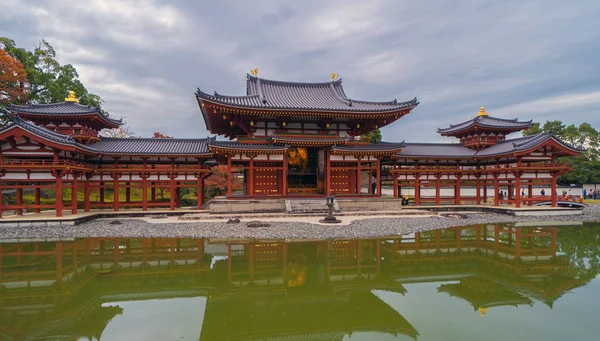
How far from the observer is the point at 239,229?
552 inches

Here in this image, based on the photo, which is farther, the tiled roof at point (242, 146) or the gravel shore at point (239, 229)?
the tiled roof at point (242, 146)

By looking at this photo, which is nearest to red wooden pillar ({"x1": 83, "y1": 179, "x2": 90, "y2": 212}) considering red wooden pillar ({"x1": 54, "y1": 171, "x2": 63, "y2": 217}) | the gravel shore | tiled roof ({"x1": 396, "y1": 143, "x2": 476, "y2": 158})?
red wooden pillar ({"x1": 54, "y1": 171, "x2": 63, "y2": 217})

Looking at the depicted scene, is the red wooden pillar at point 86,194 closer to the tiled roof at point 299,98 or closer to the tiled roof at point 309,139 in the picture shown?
the tiled roof at point 299,98

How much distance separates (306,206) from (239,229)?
6.07 meters

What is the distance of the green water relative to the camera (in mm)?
5008

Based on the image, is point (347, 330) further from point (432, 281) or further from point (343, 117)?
point (343, 117)

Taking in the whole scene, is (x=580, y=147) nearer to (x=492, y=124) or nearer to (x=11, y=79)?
(x=492, y=124)

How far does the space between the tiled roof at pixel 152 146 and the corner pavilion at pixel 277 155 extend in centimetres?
6

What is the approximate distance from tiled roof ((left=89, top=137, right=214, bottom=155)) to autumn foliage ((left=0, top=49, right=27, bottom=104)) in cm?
1327

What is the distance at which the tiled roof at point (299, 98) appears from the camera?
794 inches

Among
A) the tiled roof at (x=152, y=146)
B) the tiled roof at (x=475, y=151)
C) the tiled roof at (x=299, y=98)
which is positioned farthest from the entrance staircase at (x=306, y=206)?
the tiled roof at (x=475, y=151)

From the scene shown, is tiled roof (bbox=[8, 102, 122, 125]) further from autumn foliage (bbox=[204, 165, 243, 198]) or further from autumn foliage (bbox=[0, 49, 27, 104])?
autumn foliage (bbox=[204, 165, 243, 198])

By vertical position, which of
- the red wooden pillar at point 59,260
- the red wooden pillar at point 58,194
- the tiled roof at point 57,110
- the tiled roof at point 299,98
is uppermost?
the tiled roof at point 299,98

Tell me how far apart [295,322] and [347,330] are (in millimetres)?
930
